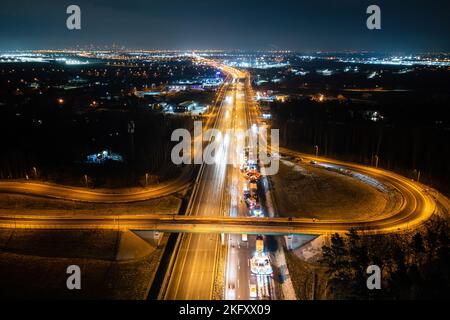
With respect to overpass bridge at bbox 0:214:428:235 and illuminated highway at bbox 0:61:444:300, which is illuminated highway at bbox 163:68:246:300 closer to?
illuminated highway at bbox 0:61:444:300

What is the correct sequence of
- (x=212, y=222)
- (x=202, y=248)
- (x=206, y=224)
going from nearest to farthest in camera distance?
(x=202, y=248), (x=206, y=224), (x=212, y=222)

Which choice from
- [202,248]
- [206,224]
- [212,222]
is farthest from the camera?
[212,222]

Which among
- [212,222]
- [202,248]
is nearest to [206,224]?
[212,222]

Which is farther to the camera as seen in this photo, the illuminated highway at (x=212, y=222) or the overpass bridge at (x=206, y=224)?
the overpass bridge at (x=206, y=224)

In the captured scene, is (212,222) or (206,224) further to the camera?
(212,222)

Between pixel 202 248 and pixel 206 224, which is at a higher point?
pixel 206 224

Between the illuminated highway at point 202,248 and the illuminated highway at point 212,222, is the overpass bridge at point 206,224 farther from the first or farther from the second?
the illuminated highway at point 202,248

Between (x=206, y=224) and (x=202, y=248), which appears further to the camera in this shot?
(x=206, y=224)

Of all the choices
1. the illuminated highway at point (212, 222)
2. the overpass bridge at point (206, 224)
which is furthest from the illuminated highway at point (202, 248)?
the overpass bridge at point (206, 224)

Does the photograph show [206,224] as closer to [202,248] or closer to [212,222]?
[212,222]

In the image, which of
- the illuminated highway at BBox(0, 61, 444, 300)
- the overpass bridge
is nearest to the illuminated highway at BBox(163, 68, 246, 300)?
the illuminated highway at BBox(0, 61, 444, 300)
